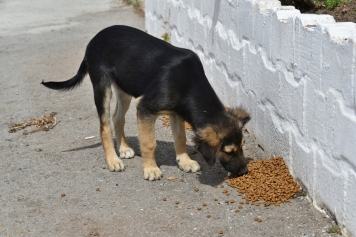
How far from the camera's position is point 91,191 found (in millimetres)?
5906

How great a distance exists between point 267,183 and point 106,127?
6.07ft

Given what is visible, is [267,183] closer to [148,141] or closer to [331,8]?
[148,141]

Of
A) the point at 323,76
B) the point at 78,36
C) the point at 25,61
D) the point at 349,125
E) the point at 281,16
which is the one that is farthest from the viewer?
the point at 78,36

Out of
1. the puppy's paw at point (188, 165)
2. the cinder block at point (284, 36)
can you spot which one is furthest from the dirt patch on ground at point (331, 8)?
the puppy's paw at point (188, 165)

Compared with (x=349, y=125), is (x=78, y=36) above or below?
below

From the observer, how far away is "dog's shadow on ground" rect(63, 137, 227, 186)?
6.11 meters

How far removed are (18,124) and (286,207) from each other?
4.12 m

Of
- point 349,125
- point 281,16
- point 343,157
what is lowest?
point 343,157

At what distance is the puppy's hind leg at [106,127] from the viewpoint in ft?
20.9

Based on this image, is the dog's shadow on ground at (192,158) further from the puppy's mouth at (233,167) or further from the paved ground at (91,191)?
the puppy's mouth at (233,167)

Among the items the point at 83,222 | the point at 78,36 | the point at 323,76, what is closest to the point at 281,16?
the point at 323,76

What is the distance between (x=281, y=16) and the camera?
5.73 m

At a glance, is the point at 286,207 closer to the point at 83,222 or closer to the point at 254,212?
the point at 254,212

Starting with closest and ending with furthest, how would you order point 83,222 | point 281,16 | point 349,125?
1. point 349,125
2. point 83,222
3. point 281,16
